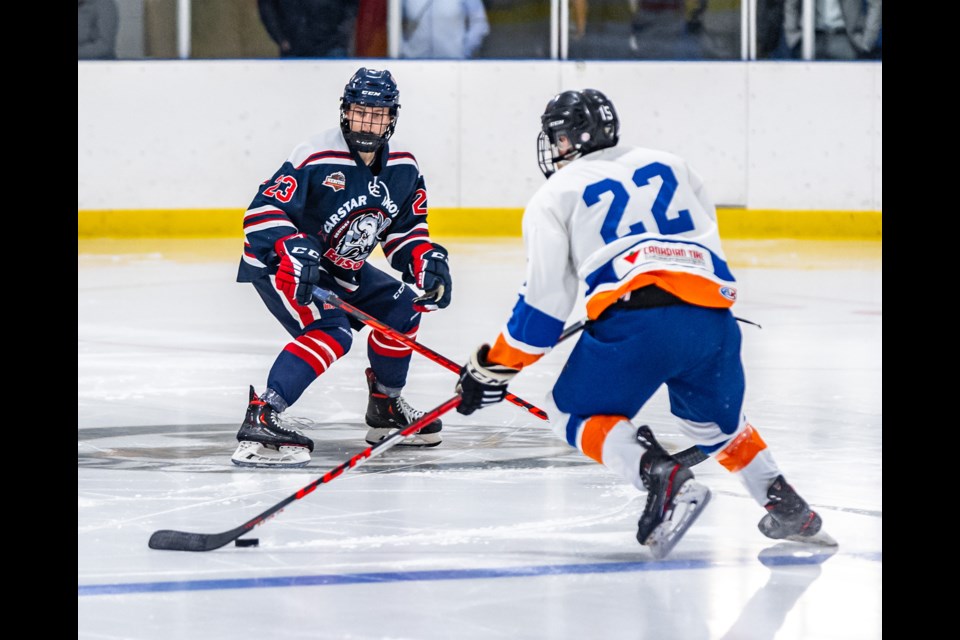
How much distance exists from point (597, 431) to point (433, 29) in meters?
6.51

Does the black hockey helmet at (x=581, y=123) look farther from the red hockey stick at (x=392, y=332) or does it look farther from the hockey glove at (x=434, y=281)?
the hockey glove at (x=434, y=281)

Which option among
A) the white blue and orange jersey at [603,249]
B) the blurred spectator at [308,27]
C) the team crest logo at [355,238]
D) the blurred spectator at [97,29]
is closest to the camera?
the white blue and orange jersey at [603,249]

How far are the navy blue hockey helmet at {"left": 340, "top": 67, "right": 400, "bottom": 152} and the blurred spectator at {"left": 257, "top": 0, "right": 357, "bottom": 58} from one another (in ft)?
17.6

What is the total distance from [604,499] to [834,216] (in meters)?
5.87

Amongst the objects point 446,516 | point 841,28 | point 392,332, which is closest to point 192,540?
point 446,516

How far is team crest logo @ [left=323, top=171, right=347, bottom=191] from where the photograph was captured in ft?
11.6

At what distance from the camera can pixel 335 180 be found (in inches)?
139

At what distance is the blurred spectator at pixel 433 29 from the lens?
28.9 feet

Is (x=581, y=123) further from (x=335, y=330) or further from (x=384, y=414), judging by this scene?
(x=384, y=414)

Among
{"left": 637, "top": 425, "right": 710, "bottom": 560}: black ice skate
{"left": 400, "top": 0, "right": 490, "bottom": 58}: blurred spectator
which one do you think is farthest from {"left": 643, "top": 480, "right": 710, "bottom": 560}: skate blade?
{"left": 400, "top": 0, "right": 490, "bottom": 58}: blurred spectator

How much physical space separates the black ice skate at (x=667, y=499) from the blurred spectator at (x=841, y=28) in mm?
6629

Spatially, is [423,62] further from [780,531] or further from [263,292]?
[780,531]

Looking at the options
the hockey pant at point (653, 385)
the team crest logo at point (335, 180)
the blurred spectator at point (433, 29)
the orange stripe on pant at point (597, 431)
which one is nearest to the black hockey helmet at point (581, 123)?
the hockey pant at point (653, 385)
